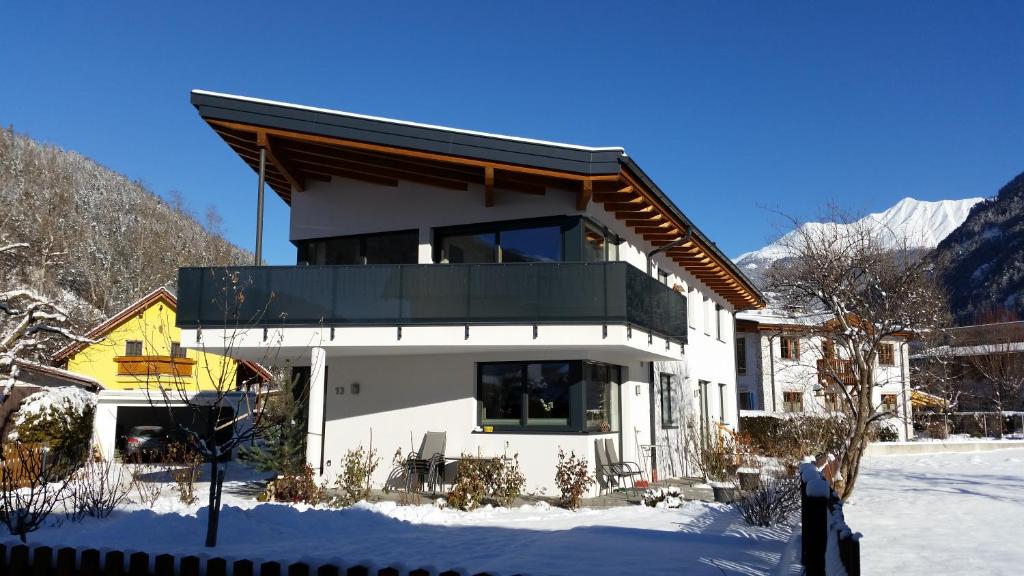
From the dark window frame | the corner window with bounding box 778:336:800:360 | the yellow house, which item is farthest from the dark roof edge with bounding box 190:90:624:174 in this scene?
the corner window with bounding box 778:336:800:360

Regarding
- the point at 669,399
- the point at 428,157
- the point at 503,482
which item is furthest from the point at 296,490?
the point at 669,399

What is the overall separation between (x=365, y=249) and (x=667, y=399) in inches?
320

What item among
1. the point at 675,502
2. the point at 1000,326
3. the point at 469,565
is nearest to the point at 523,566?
the point at 469,565

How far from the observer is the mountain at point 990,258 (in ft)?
321

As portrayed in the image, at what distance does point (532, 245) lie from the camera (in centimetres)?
1608

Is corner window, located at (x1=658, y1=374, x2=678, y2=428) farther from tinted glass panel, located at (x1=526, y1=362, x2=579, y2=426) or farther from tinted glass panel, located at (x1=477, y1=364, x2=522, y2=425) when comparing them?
tinted glass panel, located at (x1=477, y1=364, x2=522, y2=425)

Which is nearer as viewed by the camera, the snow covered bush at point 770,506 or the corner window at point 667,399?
the snow covered bush at point 770,506

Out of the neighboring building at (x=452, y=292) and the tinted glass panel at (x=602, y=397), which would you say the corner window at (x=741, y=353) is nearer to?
the neighboring building at (x=452, y=292)

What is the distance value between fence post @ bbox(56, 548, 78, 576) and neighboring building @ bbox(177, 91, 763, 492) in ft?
28.2

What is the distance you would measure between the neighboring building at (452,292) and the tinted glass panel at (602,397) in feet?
0.18

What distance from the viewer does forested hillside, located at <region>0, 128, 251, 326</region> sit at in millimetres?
45656

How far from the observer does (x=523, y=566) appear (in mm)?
7516

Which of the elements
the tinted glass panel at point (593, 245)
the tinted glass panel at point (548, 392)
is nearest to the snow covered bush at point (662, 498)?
the tinted glass panel at point (548, 392)

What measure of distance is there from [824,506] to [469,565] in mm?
3754
